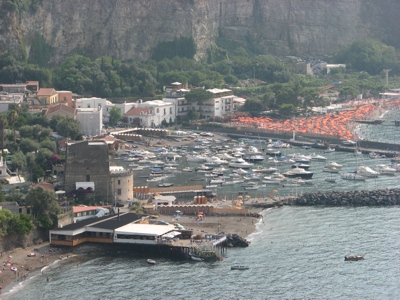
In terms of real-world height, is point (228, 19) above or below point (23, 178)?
above

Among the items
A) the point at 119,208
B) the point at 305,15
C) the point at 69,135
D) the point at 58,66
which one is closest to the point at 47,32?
the point at 58,66

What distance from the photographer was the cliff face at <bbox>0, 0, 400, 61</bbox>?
10850 cm

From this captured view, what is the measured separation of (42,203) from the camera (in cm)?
5491

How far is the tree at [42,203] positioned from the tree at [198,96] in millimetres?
42705

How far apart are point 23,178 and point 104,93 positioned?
35.9 m

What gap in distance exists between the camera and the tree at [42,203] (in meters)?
54.9

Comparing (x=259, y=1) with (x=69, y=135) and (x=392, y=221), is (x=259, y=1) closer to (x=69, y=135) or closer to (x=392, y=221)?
(x=69, y=135)

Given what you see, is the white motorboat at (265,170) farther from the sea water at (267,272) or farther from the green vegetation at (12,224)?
the green vegetation at (12,224)

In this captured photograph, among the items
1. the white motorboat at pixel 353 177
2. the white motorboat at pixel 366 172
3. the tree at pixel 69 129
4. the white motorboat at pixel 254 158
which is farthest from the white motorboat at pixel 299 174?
the tree at pixel 69 129

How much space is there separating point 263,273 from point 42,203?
12450mm

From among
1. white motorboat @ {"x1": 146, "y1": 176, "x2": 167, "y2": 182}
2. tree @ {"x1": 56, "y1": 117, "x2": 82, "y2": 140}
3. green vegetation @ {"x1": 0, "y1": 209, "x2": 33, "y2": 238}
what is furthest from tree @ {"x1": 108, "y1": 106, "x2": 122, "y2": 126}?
green vegetation @ {"x1": 0, "y1": 209, "x2": 33, "y2": 238}

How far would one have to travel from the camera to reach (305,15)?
14038cm

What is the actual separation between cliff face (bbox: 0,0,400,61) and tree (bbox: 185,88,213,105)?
1716cm

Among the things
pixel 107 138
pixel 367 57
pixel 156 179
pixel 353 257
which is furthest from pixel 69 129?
pixel 367 57
